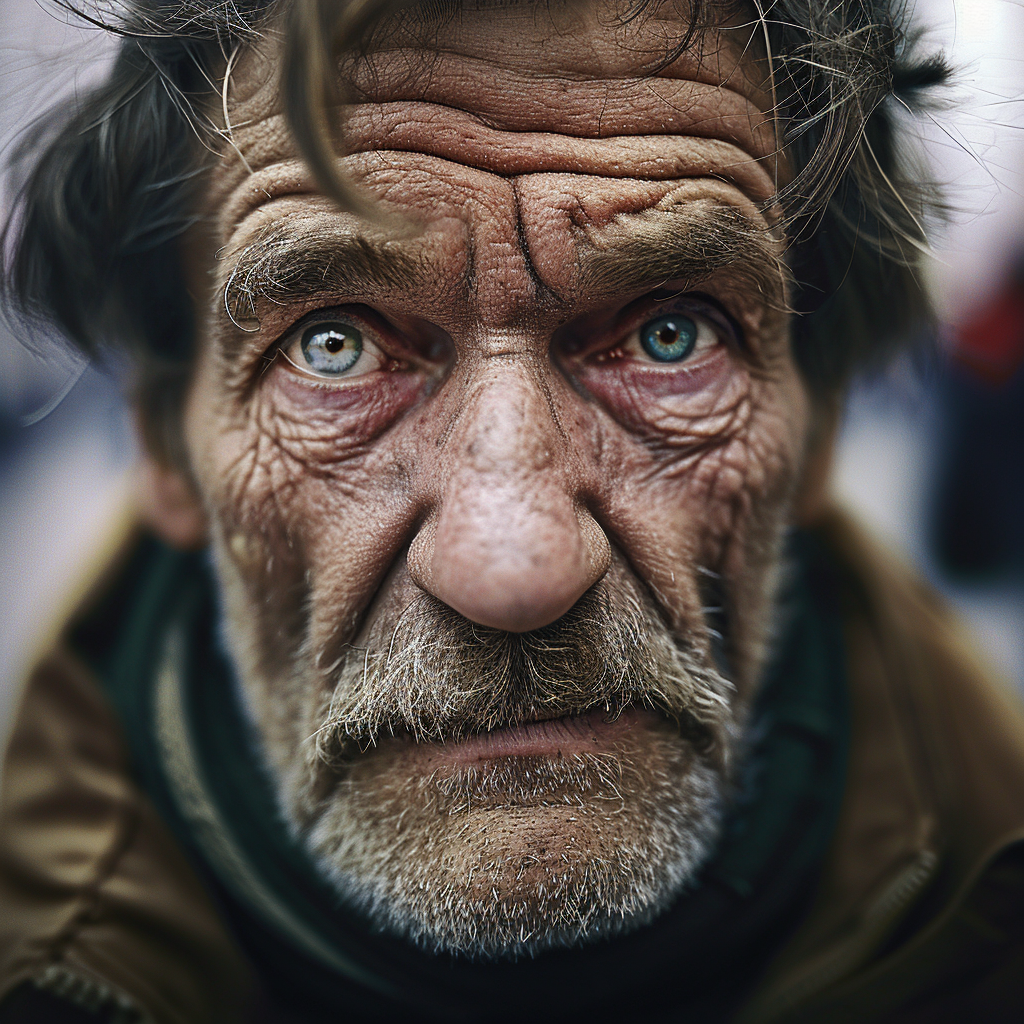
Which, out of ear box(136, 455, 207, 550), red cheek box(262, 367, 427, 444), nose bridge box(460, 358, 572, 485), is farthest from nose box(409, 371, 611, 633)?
ear box(136, 455, 207, 550)

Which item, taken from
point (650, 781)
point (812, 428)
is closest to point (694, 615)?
point (650, 781)

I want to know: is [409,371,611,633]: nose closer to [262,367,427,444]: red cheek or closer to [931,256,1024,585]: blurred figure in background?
[262,367,427,444]: red cheek

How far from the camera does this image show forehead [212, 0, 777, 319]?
99cm

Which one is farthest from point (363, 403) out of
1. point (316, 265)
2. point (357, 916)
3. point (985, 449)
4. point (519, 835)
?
point (985, 449)

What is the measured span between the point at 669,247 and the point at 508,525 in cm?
45

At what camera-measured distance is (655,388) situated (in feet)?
3.73

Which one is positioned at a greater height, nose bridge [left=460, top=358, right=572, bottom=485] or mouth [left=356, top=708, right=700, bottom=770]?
nose bridge [left=460, top=358, right=572, bottom=485]

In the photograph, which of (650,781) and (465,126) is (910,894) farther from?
(465,126)

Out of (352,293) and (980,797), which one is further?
(980,797)

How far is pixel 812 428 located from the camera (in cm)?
150

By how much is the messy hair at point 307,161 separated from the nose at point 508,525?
1.07 ft

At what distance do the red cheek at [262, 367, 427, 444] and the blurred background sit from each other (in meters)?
0.66

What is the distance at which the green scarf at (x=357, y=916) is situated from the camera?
54.1 inches

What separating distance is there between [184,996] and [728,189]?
1629 millimetres
